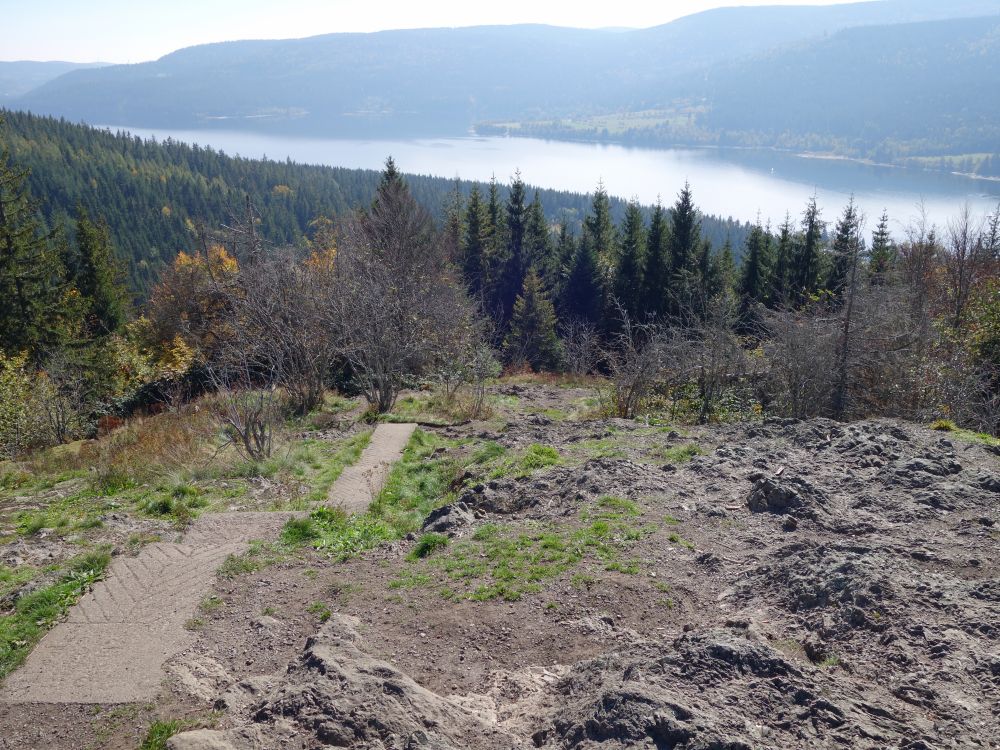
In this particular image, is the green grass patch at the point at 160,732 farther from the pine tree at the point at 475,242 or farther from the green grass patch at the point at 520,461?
the pine tree at the point at 475,242

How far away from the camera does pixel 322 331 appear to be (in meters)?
16.3

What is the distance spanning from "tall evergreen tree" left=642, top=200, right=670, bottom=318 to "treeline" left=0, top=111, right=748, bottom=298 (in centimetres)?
4498

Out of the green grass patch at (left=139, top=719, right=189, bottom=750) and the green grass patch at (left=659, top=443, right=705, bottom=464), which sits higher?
the green grass patch at (left=139, top=719, right=189, bottom=750)

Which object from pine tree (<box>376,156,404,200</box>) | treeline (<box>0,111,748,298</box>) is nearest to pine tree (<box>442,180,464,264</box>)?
pine tree (<box>376,156,404,200</box>)

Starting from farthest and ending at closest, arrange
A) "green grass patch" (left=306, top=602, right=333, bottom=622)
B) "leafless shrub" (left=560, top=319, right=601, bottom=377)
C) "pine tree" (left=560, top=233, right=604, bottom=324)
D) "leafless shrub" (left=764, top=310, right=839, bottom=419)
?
"pine tree" (left=560, top=233, right=604, bottom=324)
"leafless shrub" (left=560, top=319, right=601, bottom=377)
"leafless shrub" (left=764, top=310, right=839, bottom=419)
"green grass patch" (left=306, top=602, right=333, bottom=622)

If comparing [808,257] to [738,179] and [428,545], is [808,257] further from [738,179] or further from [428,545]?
[738,179]

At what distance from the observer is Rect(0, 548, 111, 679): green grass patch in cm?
557

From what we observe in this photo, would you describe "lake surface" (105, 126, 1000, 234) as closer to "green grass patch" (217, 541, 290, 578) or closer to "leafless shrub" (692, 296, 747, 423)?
"leafless shrub" (692, 296, 747, 423)

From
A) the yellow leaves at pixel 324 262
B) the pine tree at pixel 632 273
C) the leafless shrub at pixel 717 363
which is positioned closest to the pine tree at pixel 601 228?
the pine tree at pixel 632 273

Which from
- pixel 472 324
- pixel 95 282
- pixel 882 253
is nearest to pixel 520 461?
pixel 472 324

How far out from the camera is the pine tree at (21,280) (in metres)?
24.0

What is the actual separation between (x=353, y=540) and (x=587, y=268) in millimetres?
33495

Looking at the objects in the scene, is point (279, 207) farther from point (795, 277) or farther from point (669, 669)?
point (669, 669)

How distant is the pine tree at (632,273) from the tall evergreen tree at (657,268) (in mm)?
363
